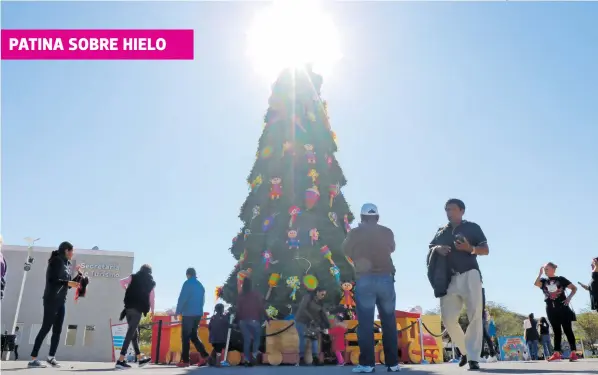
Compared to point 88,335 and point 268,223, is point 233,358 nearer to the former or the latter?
point 268,223

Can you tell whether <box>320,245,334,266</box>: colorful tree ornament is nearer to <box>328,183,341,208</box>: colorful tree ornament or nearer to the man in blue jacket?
<box>328,183,341,208</box>: colorful tree ornament

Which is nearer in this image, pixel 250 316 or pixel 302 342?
pixel 250 316

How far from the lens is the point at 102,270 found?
3059 centimetres

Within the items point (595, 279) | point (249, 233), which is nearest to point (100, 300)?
point (249, 233)

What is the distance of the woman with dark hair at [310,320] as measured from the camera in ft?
30.1

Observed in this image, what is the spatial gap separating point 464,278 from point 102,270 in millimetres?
29568

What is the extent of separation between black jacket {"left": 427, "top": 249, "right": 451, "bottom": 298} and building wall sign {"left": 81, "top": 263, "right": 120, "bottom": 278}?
95.3ft

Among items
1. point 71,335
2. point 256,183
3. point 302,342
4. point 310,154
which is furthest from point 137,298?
point 71,335

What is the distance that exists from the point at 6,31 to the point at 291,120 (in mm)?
7391

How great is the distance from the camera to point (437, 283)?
5.21 m

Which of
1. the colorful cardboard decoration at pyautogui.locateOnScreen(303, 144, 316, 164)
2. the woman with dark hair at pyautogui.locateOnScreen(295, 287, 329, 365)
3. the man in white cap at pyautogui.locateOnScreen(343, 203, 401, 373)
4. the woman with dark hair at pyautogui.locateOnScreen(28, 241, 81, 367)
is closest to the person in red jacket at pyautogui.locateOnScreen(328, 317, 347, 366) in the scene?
the woman with dark hair at pyautogui.locateOnScreen(295, 287, 329, 365)

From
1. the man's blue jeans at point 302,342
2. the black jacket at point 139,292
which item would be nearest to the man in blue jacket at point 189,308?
the black jacket at point 139,292

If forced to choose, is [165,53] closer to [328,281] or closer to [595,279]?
[328,281]

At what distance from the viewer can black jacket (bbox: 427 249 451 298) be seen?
520cm
